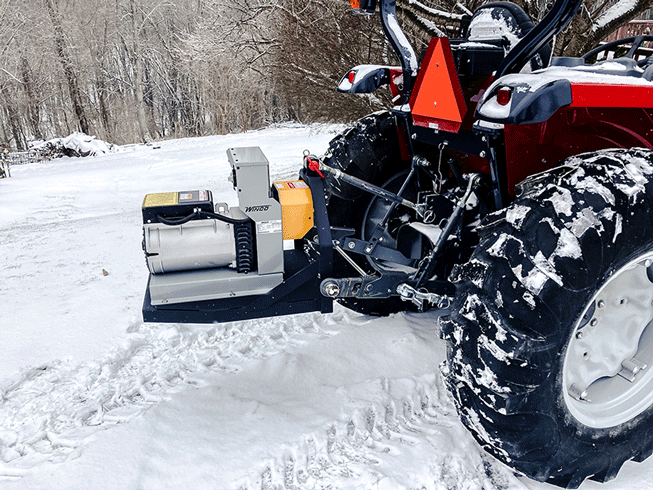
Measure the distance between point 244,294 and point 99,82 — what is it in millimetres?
27953

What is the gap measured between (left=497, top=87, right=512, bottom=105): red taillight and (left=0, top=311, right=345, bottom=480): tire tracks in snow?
165 centimetres

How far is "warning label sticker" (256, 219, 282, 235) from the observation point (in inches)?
84.0

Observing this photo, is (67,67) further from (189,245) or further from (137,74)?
(189,245)

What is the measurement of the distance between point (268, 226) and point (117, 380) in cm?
110

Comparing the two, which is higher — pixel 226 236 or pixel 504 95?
pixel 504 95

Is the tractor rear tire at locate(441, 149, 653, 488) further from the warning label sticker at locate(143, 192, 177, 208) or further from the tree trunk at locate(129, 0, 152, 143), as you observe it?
→ the tree trunk at locate(129, 0, 152, 143)

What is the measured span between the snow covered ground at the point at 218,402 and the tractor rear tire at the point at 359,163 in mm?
548

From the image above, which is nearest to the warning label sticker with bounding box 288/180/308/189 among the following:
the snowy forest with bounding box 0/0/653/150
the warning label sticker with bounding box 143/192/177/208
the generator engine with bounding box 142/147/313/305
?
the generator engine with bounding box 142/147/313/305

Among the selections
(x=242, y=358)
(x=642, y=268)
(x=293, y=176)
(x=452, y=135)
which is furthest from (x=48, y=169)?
(x=642, y=268)

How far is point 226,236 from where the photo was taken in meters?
2.17

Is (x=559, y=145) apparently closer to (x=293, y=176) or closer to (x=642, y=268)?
(x=642, y=268)

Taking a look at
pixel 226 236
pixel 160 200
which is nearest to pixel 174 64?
pixel 160 200

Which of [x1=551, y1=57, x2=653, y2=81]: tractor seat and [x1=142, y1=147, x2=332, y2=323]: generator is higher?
[x1=551, y1=57, x2=653, y2=81]: tractor seat

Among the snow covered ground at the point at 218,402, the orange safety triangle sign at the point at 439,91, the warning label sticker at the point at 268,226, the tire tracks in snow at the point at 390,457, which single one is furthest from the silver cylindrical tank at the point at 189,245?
the orange safety triangle sign at the point at 439,91
